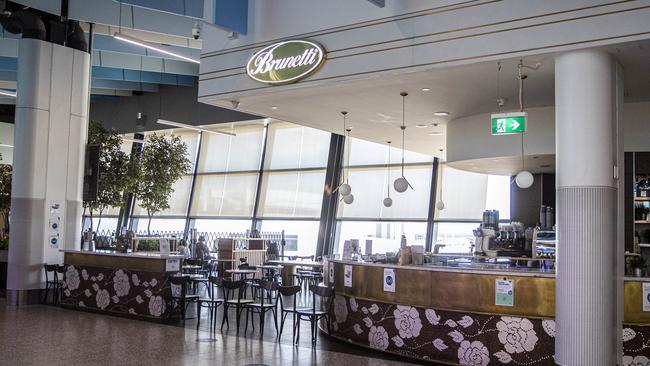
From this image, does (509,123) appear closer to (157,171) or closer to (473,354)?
(473,354)

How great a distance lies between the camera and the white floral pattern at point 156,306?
8.54 m

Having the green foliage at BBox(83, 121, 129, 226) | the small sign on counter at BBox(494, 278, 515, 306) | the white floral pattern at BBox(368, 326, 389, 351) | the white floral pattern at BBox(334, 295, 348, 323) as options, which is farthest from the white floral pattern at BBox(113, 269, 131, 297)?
the small sign on counter at BBox(494, 278, 515, 306)

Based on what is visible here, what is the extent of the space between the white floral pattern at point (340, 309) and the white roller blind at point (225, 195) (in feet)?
29.2

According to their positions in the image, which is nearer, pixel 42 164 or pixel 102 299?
pixel 102 299

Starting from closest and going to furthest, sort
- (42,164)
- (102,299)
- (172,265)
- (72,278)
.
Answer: (172,265)
(102,299)
(72,278)
(42,164)

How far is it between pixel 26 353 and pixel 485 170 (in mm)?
7812

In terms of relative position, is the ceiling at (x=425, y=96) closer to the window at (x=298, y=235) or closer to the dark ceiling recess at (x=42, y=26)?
the dark ceiling recess at (x=42, y=26)

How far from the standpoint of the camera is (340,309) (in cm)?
745

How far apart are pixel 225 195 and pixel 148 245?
17.7 feet

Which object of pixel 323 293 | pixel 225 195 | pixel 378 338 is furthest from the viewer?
pixel 225 195

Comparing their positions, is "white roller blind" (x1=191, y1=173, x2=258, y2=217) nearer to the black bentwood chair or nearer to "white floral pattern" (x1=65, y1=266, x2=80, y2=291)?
the black bentwood chair

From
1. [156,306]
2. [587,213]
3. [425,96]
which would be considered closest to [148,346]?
[156,306]

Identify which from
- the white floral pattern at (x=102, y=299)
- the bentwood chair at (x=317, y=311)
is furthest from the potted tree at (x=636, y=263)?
the white floral pattern at (x=102, y=299)

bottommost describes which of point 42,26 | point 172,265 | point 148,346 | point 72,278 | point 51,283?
point 148,346
